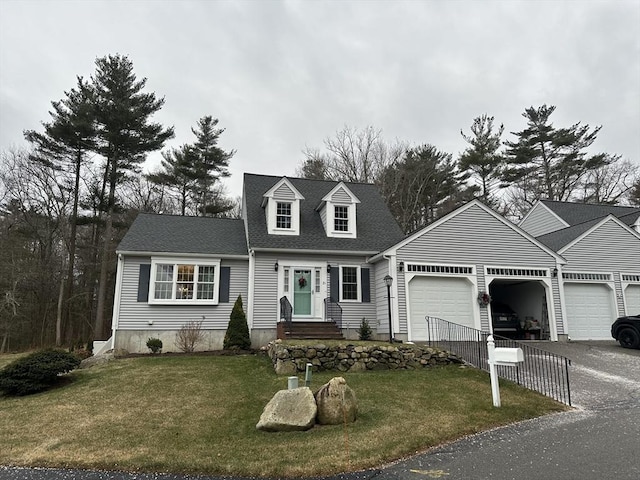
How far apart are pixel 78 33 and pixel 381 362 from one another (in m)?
13.9

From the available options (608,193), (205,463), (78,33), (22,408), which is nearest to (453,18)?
(78,33)

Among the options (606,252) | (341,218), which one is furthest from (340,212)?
(606,252)

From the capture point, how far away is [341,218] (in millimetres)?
16609

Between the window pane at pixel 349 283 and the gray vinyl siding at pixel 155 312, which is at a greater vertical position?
the window pane at pixel 349 283

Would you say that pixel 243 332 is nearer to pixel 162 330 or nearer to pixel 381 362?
pixel 162 330

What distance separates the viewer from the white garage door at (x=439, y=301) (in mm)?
14152

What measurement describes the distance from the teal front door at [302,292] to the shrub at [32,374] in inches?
294

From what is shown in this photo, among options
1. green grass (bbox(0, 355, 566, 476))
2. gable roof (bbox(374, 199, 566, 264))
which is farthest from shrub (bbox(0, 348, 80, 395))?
gable roof (bbox(374, 199, 566, 264))

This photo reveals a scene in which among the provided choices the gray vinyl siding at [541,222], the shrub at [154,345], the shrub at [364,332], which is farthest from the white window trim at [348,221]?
the gray vinyl siding at [541,222]

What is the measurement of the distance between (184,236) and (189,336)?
162 inches

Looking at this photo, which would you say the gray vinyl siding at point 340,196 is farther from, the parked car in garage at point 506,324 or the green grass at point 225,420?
the green grass at point 225,420

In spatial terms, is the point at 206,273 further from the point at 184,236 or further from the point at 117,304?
the point at 117,304

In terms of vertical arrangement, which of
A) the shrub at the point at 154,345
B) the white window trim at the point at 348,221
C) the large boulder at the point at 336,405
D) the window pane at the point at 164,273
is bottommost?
the large boulder at the point at 336,405

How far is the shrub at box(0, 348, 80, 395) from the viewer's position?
9.07 metres
